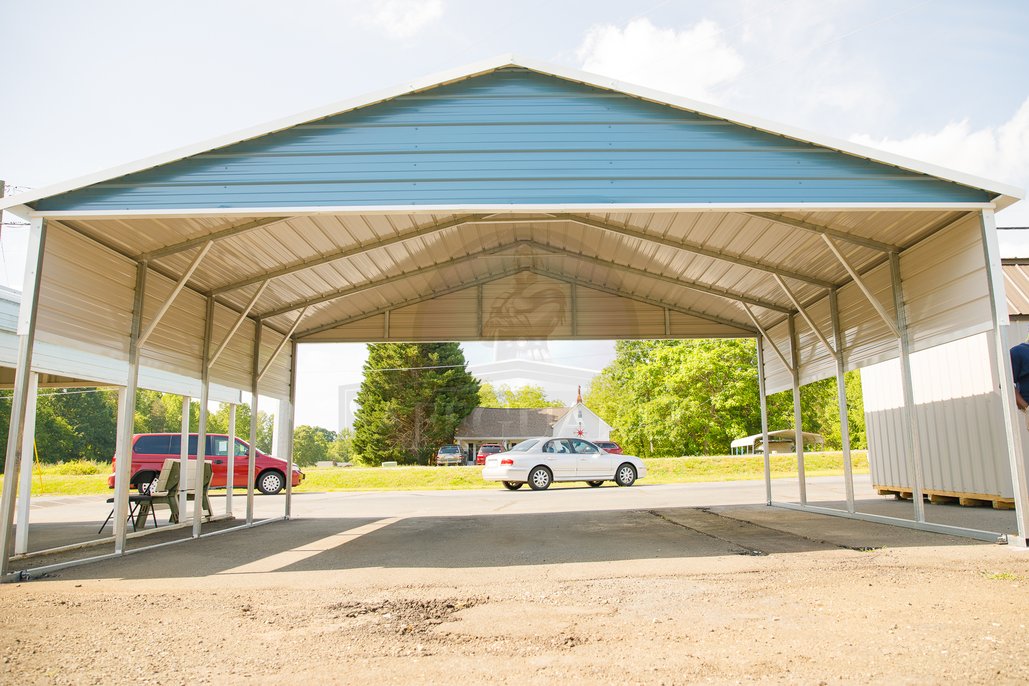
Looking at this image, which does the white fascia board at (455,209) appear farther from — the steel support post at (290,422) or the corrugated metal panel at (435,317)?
the corrugated metal panel at (435,317)

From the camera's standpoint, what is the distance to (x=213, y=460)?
1903 centimetres

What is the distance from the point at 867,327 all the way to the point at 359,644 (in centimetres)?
929

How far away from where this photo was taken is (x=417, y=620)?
4719mm

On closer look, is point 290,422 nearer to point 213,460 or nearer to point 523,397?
point 213,460

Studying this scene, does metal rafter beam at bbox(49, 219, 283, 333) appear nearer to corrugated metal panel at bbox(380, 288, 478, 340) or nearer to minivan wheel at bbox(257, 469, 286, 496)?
corrugated metal panel at bbox(380, 288, 478, 340)

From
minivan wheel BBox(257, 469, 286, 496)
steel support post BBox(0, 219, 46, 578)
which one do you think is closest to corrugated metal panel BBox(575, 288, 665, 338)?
steel support post BBox(0, 219, 46, 578)

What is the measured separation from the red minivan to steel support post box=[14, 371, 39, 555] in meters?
8.33

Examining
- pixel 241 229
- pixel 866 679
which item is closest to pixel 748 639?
pixel 866 679

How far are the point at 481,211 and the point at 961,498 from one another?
33.5 ft

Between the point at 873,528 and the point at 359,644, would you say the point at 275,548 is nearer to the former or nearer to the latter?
the point at 359,644

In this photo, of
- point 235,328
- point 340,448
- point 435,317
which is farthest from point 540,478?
point 340,448

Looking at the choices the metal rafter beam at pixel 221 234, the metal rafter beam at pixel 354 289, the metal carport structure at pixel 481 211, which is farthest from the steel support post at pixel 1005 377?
the metal rafter beam at pixel 354 289

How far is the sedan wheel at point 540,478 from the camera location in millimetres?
20141

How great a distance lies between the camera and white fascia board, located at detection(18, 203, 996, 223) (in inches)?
279
